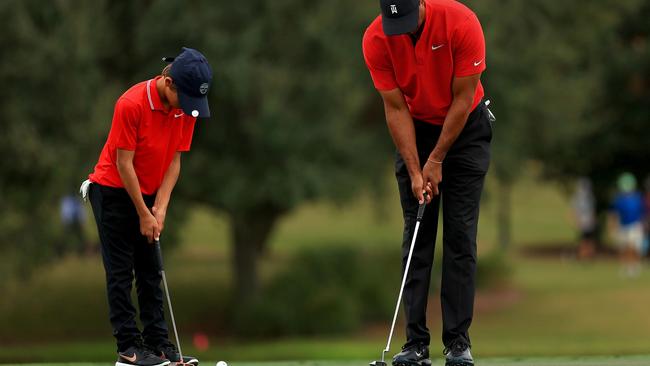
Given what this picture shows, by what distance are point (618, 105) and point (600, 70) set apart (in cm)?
109

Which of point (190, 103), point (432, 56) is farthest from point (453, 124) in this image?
point (190, 103)

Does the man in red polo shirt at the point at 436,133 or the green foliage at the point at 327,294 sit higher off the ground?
the man in red polo shirt at the point at 436,133

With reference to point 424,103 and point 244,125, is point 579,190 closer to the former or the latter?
point 244,125

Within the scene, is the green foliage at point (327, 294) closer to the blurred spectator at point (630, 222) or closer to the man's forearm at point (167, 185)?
the blurred spectator at point (630, 222)

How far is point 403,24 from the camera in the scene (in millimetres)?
5996

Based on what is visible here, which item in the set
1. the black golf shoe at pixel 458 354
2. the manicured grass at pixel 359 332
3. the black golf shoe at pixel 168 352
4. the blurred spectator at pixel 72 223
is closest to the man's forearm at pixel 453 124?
the black golf shoe at pixel 458 354

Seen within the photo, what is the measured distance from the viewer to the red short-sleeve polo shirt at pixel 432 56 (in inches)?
240

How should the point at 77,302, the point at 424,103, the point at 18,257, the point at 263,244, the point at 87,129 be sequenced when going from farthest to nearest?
the point at 77,302
the point at 263,244
the point at 18,257
the point at 87,129
the point at 424,103

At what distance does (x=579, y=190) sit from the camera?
99.9 feet

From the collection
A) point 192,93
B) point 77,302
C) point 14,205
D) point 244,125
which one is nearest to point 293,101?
point 244,125

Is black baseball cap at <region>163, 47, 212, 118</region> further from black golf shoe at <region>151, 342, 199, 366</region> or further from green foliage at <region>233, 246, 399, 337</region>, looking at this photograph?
green foliage at <region>233, 246, 399, 337</region>

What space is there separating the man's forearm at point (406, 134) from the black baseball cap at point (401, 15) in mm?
505

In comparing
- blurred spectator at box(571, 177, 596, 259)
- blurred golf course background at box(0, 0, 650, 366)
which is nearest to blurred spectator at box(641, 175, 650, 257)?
blurred spectator at box(571, 177, 596, 259)

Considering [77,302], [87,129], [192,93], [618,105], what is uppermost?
[618,105]
